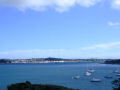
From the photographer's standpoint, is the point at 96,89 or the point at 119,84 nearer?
the point at 119,84

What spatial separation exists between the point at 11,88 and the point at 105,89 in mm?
25728

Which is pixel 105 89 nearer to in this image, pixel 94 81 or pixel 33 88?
pixel 94 81

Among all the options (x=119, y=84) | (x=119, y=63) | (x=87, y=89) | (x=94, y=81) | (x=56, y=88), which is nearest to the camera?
(x=119, y=84)

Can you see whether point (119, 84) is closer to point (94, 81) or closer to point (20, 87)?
point (20, 87)

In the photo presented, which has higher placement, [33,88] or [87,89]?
[33,88]

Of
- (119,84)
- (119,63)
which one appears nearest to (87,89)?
(119,84)

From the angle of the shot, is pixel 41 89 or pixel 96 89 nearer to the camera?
pixel 41 89

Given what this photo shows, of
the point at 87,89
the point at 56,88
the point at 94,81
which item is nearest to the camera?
the point at 56,88

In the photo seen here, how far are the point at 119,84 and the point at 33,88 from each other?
22.3 ft

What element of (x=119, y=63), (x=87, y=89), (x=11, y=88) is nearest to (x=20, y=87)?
(x=11, y=88)

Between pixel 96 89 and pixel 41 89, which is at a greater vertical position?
pixel 41 89

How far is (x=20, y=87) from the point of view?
15.6 m

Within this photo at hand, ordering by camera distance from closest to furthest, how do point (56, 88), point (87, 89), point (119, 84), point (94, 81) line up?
1. point (119, 84)
2. point (56, 88)
3. point (87, 89)
4. point (94, 81)

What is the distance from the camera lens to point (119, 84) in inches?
466
